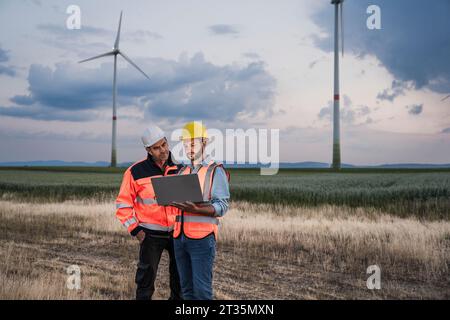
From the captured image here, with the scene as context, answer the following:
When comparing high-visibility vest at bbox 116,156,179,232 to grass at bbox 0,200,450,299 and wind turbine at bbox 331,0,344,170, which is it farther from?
wind turbine at bbox 331,0,344,170

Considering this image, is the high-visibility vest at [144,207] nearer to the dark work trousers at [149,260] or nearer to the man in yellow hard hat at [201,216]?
the dark work trousers at [149,260]

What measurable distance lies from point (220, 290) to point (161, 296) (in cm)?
98

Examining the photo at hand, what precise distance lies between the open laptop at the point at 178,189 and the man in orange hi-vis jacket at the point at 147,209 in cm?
74

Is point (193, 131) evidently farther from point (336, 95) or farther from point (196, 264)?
point (336, 95)

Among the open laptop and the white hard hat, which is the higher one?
the white hard hat

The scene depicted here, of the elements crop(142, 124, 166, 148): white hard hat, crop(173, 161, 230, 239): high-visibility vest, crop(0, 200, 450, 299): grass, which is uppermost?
crop(142, 124, 166, 148): white hard hat

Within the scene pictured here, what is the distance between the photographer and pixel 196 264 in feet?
15.8

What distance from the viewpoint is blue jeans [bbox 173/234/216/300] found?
4809mm

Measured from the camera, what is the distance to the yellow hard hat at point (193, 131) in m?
4.83

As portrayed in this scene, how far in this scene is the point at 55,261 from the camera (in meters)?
10.1

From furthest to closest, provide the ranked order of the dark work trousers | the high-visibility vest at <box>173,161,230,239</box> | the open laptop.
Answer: the dark work trousers → the high-visibility vest at <box>173,161,230,239</box> → the open laptop

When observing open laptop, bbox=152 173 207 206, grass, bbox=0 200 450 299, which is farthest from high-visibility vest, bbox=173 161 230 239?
grass, bbox=0 200 450 299

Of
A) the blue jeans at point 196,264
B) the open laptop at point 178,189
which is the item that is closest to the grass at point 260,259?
the blue jeans at point 196,264
